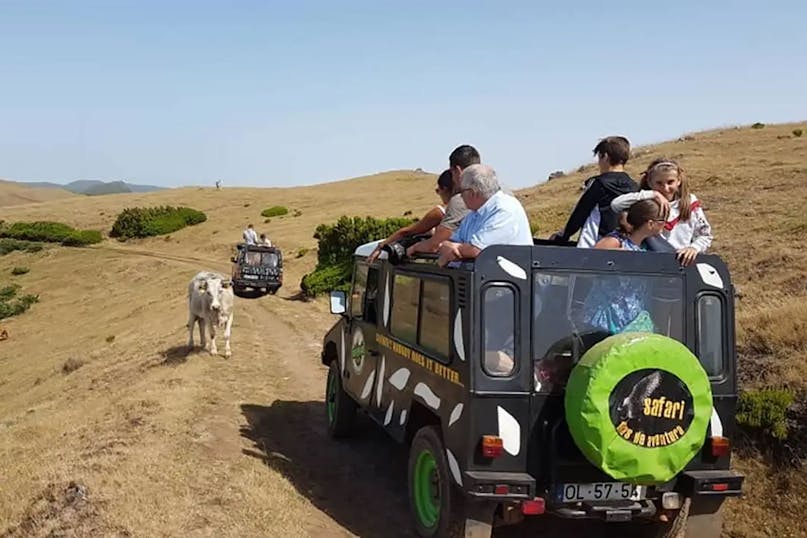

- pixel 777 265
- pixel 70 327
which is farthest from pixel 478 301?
pixel 70 327

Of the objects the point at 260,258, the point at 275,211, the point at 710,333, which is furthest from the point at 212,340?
the point at 275,211

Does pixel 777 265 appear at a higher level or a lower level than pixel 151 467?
higher

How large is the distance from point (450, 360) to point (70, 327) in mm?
31845

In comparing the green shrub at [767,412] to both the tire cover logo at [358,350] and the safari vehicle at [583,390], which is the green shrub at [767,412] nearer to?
the safari vehicle at [583,390]

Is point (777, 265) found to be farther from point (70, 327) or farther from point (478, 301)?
point (70, 327)

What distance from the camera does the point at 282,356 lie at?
16688mm

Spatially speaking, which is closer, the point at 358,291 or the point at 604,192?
the point at 604,192

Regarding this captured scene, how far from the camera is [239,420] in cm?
1102

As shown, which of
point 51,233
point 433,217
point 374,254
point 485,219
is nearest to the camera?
point 485,219

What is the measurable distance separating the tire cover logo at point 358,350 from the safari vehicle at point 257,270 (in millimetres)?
22448

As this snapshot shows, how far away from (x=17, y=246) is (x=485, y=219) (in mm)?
62646

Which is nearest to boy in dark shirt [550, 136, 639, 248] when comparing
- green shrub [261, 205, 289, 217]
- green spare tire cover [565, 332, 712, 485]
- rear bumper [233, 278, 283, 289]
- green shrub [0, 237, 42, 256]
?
green spare tire cover [565, 332, 712, 485]

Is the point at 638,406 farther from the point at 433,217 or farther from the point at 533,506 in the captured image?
the point at 433,217

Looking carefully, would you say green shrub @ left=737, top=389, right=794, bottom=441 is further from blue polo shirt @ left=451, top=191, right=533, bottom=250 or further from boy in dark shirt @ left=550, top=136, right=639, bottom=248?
blue polo shirt @ left=451, top=191, right=533, bottom=250
